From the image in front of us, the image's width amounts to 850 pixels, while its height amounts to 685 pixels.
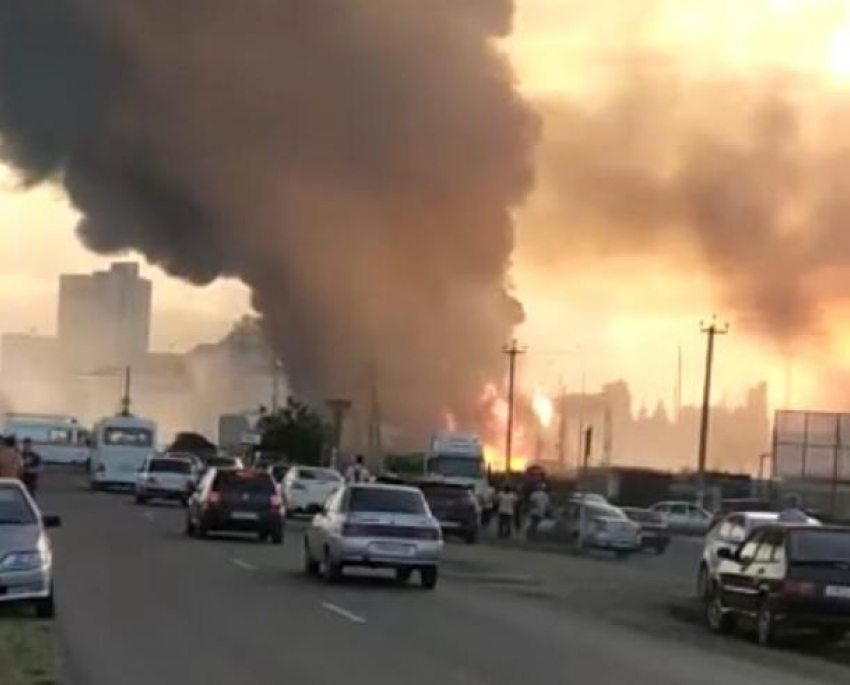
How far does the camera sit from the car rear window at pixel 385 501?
29.0 meters

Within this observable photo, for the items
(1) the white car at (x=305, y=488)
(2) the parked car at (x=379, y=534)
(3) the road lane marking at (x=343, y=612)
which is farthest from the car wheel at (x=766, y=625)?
(1) the white car at (x=305, y=488)

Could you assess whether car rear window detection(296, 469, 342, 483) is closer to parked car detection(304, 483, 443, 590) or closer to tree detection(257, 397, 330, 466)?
parked car detection(304, 483, 443, 590)

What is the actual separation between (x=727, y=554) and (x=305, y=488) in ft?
106

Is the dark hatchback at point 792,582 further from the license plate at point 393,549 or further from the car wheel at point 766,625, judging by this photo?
the license plate at point 393,549

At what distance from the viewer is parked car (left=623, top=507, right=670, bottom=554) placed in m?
52.6

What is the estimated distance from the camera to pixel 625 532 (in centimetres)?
4950

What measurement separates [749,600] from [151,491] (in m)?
41.2

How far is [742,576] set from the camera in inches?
977

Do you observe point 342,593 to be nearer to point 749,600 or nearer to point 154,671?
point 749,600

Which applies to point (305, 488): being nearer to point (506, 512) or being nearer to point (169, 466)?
point (506, 512)

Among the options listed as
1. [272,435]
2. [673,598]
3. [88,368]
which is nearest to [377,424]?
[272,435]

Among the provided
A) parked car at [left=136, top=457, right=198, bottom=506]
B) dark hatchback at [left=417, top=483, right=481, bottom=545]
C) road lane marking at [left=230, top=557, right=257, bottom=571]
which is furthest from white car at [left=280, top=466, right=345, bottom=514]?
road lane marking at [left=230, top=557, right=257, bottom=571]

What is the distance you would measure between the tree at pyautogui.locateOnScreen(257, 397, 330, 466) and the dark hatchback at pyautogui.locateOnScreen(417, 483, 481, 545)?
1983 inches

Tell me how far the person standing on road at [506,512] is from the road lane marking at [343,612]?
3033cm
